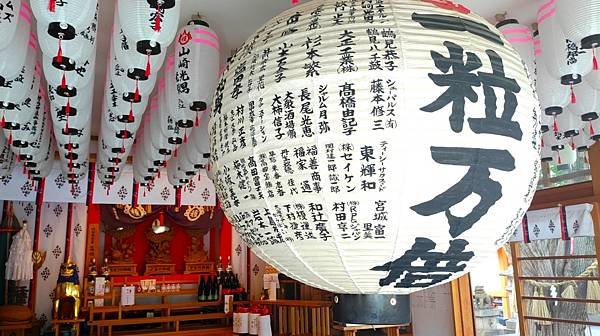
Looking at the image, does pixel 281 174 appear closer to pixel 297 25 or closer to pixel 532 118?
pixel 297 25

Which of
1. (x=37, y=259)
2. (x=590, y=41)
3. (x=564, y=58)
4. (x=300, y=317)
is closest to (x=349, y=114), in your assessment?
(x=590, y=41)

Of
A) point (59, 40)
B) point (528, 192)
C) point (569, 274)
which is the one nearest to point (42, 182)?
point (59, 40)

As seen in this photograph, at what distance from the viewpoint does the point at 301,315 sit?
506 cm

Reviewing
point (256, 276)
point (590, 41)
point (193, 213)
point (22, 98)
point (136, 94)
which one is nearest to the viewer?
point (590, 41)

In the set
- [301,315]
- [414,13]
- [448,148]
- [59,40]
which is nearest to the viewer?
[448,148]

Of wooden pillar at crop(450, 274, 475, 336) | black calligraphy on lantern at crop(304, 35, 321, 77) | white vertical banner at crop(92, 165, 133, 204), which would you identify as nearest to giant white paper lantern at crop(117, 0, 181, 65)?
black calligraphy on lantern at crop(304, 35, 321, 77)

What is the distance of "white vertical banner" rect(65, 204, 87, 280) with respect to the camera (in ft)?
19.5

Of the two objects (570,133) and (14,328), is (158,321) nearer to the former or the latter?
(14,328)

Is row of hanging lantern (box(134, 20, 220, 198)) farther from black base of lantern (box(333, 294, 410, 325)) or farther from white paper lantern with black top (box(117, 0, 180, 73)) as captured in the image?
black base of lantern (box(333, 294, 410, 325))

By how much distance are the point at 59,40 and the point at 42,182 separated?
2.88m

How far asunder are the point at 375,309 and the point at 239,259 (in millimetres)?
6399

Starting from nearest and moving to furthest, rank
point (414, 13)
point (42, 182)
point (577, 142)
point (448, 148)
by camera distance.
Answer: point (448, 148), point (414, 13), point (577, 142), point (42, 182)

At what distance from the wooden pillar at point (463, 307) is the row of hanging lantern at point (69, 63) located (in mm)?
3510

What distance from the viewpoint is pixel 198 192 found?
4547 millimetres
